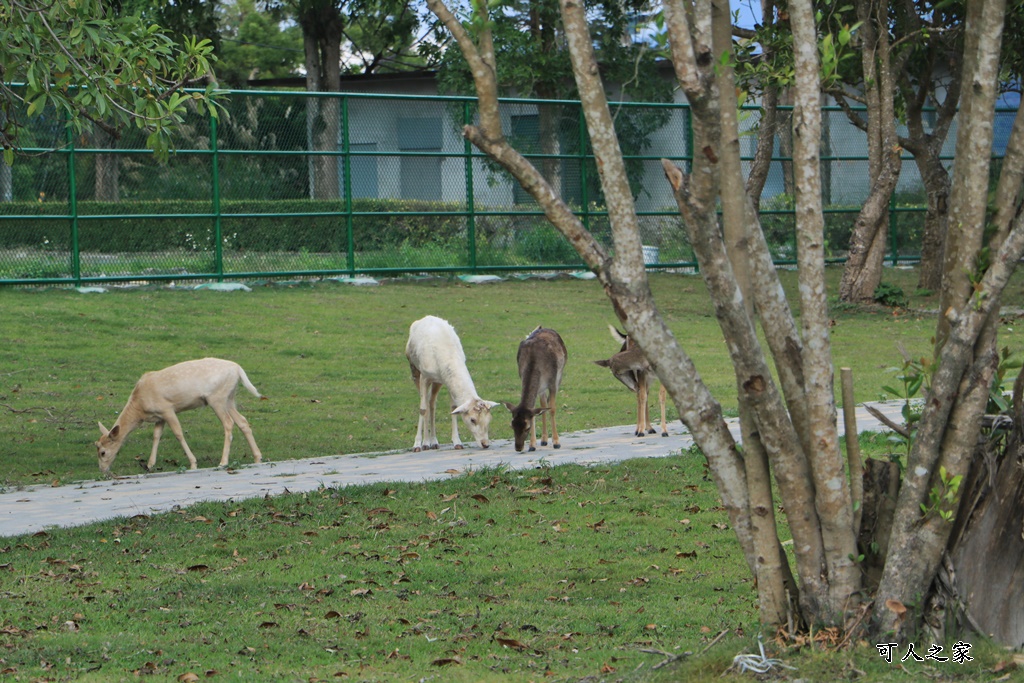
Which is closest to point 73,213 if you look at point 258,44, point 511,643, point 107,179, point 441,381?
point 107,179

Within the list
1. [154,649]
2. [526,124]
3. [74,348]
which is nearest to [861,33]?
[526,124]

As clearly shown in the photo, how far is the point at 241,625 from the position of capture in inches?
250

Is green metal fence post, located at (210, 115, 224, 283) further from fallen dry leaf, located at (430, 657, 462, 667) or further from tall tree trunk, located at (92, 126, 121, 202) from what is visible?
fallen dry leaf, located at (430, 657, 462, 667)

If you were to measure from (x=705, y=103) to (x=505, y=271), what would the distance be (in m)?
19.9

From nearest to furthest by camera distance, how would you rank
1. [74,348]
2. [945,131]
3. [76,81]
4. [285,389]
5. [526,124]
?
[76,81], [285,389], [74,348], [945,131], [526,124]

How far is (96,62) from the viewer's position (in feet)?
34.3

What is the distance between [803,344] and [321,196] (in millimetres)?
18688

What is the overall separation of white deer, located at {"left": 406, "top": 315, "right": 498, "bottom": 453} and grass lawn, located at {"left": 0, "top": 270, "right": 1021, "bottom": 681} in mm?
569

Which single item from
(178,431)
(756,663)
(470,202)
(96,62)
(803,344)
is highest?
(96,62)

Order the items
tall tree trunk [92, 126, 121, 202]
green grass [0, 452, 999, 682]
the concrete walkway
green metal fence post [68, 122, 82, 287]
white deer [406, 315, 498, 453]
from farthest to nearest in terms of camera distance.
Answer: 1. tall tree trunk [92, 126, 121, 202]
2. green metal fence post [68, 122, 82, 287]
3. white deer [406, 315, 498, 453]
4. the concrete walkway
5. green grass [0, 452, 999, 682]

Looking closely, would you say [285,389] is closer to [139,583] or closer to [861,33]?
[139,583]

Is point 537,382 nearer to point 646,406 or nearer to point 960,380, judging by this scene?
point 646,406

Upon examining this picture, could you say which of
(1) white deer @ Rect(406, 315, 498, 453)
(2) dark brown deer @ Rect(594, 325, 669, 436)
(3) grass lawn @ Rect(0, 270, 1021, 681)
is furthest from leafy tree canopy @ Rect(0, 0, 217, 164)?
(2) dark brown deer @ Rect(594, 325, 669, 436)

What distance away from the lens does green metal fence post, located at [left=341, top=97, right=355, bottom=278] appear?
2252 centimetres
